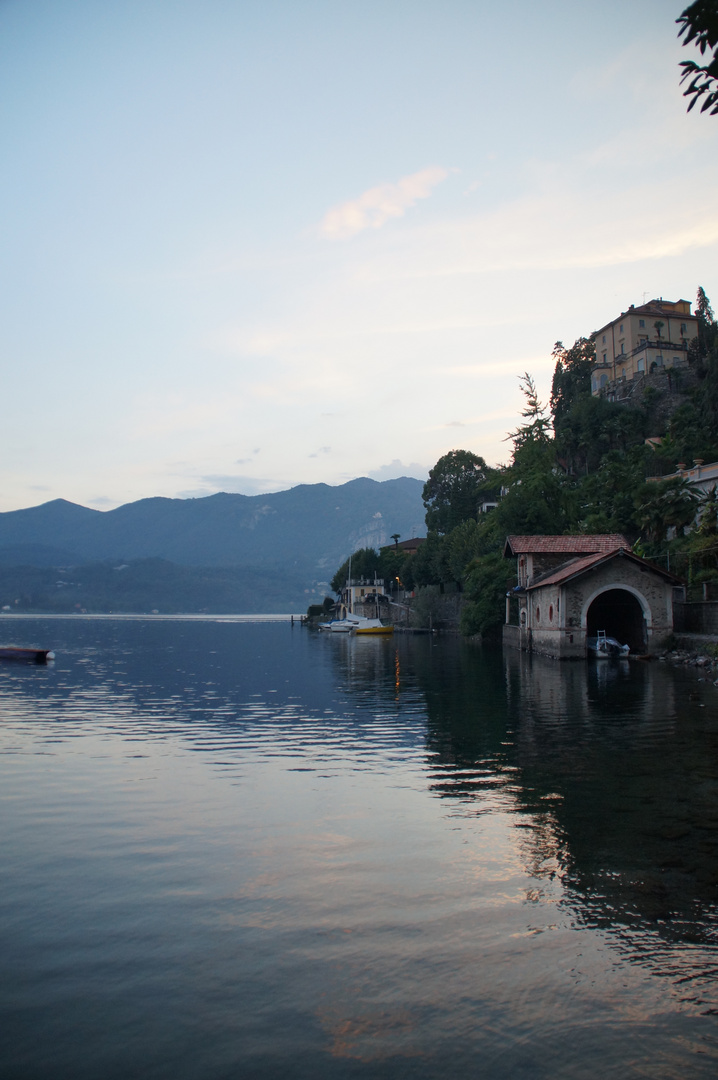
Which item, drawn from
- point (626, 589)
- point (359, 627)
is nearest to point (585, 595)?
point (626, 589)

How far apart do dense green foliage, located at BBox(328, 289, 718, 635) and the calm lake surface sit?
3384 centimetres

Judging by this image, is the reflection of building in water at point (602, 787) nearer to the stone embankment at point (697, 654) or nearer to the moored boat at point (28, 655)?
the stone embankment at point (697, 654)

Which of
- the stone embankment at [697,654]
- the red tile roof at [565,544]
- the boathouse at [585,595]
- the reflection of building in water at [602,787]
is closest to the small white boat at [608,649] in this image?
the boathouse at [585,595]

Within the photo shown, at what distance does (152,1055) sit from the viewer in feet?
19.8

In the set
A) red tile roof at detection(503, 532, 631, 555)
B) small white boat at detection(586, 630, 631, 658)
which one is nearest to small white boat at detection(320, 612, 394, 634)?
red tile roof at detection(503, 532, 631, 555)

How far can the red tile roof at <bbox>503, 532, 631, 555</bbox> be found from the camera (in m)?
50.6

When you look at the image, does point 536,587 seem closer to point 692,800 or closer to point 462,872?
point 692,800

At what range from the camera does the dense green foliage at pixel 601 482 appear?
178ft

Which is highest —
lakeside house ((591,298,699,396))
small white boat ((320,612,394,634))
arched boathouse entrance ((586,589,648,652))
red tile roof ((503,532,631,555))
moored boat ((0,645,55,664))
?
lakeside house ((591,298,699,396))

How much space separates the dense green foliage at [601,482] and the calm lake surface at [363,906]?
3384cm

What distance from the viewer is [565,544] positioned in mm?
53031

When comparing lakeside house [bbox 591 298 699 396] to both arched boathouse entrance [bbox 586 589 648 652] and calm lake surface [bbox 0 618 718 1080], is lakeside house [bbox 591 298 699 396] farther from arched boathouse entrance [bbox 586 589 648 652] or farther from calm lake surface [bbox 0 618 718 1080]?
calm lake surface [bbox 0 618 718 1080]

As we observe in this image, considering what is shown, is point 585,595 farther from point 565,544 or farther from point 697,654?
point 565,544

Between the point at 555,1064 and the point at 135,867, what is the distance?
6530 millimetres
